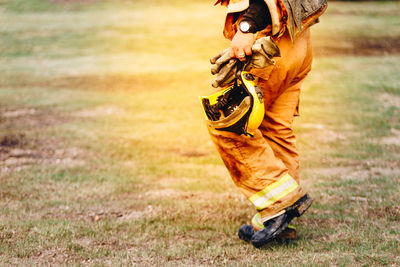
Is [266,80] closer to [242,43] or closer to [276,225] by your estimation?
[242,43]

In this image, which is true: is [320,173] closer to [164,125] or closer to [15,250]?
[164,125]

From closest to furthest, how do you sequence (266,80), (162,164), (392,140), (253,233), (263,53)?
(263,53) < (266,80) < (253,233) < (162,164) < (392,140)

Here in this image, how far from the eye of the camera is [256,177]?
359 cm

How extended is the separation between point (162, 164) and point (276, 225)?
2.67 metres

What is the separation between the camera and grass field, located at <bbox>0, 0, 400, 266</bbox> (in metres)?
3.76

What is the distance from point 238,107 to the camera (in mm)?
3375

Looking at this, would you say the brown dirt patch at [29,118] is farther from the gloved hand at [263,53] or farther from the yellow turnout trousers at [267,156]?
the gloved hand at [263,53]

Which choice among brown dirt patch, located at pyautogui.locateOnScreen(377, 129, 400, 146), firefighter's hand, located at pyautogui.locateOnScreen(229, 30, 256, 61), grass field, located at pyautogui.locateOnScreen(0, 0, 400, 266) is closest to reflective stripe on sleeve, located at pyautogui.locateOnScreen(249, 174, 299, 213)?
grass field, located at pyautogui.locateOnScreen(0, 0, 400, 266)

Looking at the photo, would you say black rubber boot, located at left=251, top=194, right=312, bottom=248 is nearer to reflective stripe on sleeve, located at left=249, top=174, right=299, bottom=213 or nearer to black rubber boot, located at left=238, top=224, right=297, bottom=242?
reflective stripe on sleeve, located at left=249, top=174, right=299, bottom=213

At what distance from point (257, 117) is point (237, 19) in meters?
0.71

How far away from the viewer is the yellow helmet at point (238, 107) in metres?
3.33

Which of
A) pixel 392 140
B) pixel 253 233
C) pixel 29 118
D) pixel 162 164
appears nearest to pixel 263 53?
pixel 253 233

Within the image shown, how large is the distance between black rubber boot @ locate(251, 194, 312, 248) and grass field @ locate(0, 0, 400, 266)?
0.11m

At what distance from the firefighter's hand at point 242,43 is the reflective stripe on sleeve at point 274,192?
0.89 metres
